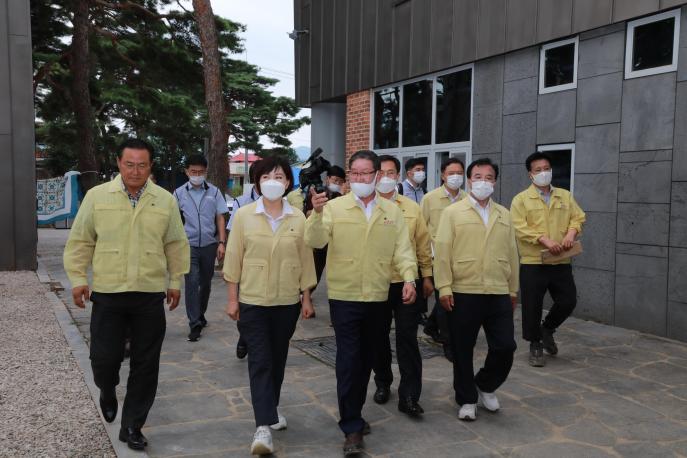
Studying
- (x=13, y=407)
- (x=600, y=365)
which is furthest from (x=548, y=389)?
(x=13, y=407)

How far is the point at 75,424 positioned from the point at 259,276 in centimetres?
170

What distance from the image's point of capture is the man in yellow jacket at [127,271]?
12.1ft

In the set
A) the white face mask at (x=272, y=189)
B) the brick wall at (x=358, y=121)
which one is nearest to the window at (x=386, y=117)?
the brick wall at (x=358, y=121)

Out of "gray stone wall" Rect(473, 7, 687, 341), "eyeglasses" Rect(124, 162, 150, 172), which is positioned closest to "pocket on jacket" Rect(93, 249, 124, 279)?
"eyeglasses" Rect(124, 162, 150, 172)

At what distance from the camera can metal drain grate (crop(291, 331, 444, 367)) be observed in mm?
5871

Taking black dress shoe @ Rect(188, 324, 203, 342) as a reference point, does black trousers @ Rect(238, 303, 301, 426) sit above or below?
above

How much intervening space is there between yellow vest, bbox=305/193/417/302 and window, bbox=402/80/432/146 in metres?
6.59

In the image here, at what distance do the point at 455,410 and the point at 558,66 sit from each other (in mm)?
5166

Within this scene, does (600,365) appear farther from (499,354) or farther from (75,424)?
(75,424)

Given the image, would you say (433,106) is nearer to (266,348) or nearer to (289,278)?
(289,278)

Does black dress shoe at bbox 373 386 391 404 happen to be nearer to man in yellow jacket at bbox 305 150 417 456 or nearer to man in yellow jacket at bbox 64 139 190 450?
man in yellow jacket at bbox 305 150 417 456

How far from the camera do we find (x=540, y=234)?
217 inches

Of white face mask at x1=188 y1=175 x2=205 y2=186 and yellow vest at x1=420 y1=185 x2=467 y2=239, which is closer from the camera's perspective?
yellow vest at x1=420 y1=185 x2=467 y2=239

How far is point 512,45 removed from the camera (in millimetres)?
8297
